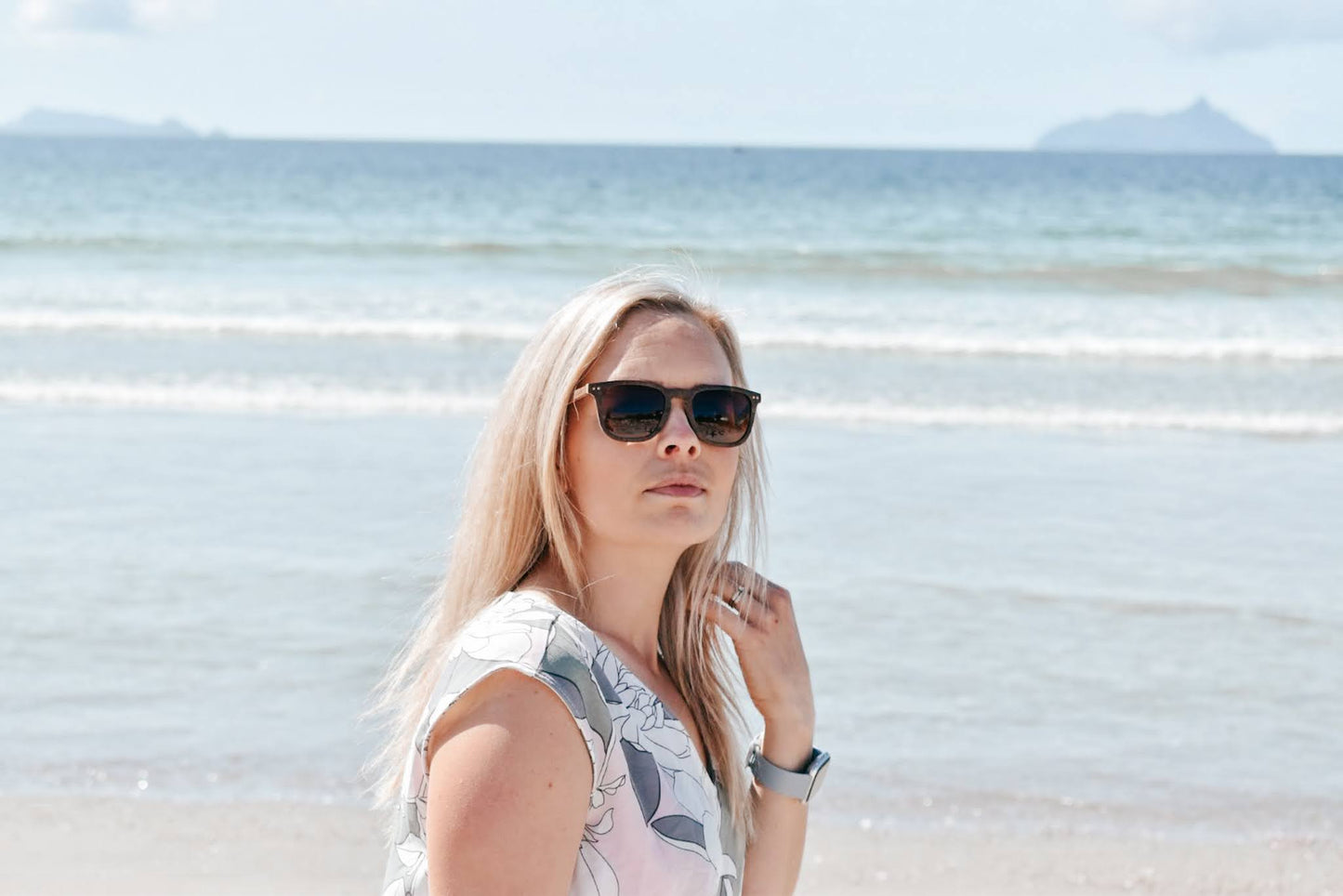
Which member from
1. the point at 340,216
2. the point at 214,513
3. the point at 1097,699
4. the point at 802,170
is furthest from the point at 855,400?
the point at 802,170

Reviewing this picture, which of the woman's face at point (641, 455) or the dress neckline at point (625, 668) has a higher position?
the woman's face at point (641, 455)

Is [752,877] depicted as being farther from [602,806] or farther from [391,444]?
[391,444]

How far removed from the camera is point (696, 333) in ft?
6.98

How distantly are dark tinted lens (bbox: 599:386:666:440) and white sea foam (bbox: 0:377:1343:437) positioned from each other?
9.73 m

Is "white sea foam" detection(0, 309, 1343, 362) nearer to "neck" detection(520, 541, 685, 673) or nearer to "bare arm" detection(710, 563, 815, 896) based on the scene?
"bare arm" detection(710, 563, 815, 896)

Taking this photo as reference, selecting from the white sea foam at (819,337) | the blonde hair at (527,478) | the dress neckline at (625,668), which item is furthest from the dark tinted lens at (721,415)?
the white sea foam at (819,337)

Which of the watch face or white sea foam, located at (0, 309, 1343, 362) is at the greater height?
white sea foam, located at (0, 309, 1343, 362)

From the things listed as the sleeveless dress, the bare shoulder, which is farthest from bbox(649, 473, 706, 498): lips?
the bare shoulder

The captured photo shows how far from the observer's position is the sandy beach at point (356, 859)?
170 inches

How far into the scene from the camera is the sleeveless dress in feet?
5.57

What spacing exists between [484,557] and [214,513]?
6618 millimetres

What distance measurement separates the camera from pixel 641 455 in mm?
2053

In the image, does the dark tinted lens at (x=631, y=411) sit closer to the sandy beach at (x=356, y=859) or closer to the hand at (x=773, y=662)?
the hand at (x=773, y=662)

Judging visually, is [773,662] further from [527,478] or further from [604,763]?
[604,763]
